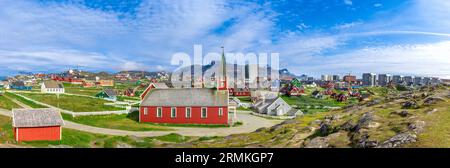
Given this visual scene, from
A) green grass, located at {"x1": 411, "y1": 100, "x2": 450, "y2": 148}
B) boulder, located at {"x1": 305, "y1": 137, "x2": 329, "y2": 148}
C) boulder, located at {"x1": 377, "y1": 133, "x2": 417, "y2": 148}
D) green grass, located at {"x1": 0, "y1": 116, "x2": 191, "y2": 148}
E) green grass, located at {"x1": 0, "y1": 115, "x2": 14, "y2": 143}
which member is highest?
green grass, located at {"x1": 411, "y1": 100, "x2": 450, "y2": 148}

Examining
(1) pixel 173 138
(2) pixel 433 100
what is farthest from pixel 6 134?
(2) pixel 433 100

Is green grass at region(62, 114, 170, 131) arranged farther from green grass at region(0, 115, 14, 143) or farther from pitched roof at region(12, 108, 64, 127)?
pitched roof at region(12, 108, 64, 127)

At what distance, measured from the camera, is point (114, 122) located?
50.8 meters

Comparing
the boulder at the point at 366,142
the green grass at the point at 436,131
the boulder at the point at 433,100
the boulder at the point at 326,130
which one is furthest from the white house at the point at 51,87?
the green grass at the point at 436,131

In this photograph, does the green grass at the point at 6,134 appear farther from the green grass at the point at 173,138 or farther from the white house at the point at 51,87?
the white house at the point at 51,87

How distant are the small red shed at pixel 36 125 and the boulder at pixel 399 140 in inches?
1137

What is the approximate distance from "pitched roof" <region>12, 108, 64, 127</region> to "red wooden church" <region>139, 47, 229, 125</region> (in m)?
21.6

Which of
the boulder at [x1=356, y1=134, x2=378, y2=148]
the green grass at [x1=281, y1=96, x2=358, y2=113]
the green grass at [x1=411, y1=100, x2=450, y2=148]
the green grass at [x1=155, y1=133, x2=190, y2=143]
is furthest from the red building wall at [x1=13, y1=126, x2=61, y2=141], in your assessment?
the green grass at [x1=281, y1=96, x2=358, y2=113]

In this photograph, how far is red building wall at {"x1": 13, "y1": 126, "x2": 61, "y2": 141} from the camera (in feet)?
101

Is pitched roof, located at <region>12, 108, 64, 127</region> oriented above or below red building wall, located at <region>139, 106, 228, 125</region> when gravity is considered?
above

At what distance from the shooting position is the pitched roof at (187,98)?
174ft
